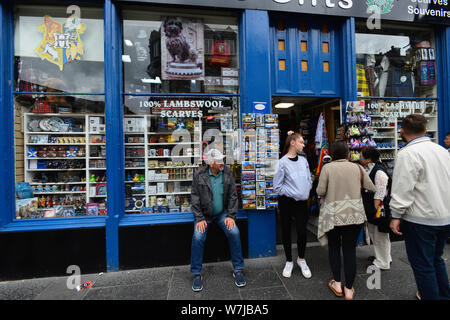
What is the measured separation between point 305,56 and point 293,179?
8.95ft

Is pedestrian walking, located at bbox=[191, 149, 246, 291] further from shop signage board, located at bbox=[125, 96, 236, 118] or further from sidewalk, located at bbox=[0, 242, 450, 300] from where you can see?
shop signage board, located at bbox=[125, 96, 236, 118]

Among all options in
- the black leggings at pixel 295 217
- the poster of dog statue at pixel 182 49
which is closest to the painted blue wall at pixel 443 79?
the black leggings at pixel 295 217

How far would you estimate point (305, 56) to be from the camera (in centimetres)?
452

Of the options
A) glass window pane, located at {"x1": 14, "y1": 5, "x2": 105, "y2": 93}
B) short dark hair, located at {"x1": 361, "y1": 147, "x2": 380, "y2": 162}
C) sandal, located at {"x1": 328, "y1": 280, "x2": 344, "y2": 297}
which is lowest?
sandal, located at {"x1": 328, "y1": 280, "x2": 344, "y2": 297}

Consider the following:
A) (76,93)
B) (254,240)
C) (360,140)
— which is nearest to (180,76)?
(76,93)

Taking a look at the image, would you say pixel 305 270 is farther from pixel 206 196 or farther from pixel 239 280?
pixel 206 196

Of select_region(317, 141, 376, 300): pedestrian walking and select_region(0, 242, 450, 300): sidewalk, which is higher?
select_region(317, 141, 376, 300): pedestrian walking

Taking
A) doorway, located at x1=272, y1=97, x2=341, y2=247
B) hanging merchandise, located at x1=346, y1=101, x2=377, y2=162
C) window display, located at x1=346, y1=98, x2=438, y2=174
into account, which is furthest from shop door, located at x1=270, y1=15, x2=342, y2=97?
window display, located at x1=346, y1=98, x2=438, y2=174

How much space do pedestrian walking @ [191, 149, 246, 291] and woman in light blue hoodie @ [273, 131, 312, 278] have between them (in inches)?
28.3

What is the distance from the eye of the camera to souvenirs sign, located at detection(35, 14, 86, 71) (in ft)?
12.9

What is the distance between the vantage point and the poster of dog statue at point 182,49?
4324 millimetres

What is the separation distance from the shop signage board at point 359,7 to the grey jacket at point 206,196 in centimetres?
294

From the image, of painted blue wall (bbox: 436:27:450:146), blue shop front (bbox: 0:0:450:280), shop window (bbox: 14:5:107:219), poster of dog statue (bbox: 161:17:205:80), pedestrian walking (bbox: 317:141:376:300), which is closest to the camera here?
pedestrian walking (bbox: 317:141:376:300)

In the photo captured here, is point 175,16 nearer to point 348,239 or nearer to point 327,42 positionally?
point 327,42
